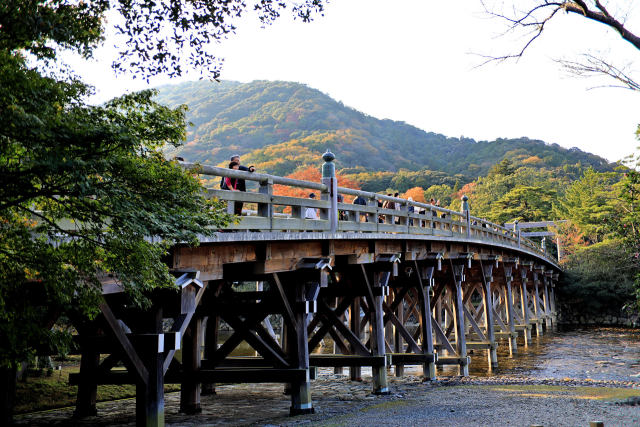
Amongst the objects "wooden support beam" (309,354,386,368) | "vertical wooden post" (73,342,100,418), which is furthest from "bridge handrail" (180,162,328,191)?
"vertical wooden post" (73,342,100,418)

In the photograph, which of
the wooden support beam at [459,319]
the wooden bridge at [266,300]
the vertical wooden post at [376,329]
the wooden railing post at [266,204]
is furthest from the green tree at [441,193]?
the wooden railing post at [266,204]

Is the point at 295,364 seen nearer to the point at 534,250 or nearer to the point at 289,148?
the point at 534,250

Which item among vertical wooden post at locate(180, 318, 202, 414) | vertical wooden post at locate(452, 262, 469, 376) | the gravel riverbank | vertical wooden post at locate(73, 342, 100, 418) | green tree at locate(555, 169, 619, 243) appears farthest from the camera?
green tree at locate(555, 169, 619, 243)

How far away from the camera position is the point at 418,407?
876 centimetres

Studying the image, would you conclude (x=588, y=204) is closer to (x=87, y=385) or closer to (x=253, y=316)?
(x=253, y=316)

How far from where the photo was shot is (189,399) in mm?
9328

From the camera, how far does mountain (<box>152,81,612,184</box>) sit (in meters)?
79.1

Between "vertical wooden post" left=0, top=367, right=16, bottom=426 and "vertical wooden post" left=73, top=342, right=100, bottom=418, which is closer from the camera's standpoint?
"vertical wooden post" left=0, top=367, right=16, bottom=426

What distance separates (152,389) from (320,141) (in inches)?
3069

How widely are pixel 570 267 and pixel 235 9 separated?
42.2m

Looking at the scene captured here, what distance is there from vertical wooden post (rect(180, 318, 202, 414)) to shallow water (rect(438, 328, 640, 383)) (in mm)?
8699

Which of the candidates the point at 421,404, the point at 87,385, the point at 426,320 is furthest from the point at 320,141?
the point at 87,385

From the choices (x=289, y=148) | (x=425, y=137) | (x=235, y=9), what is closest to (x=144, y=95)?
(x=235, y=9)

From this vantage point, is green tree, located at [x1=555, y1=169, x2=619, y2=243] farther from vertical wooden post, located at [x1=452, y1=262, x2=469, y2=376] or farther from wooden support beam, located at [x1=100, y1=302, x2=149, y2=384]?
wooden support beam, located at [x1=100, y1=302, x2=149, y2=384]
